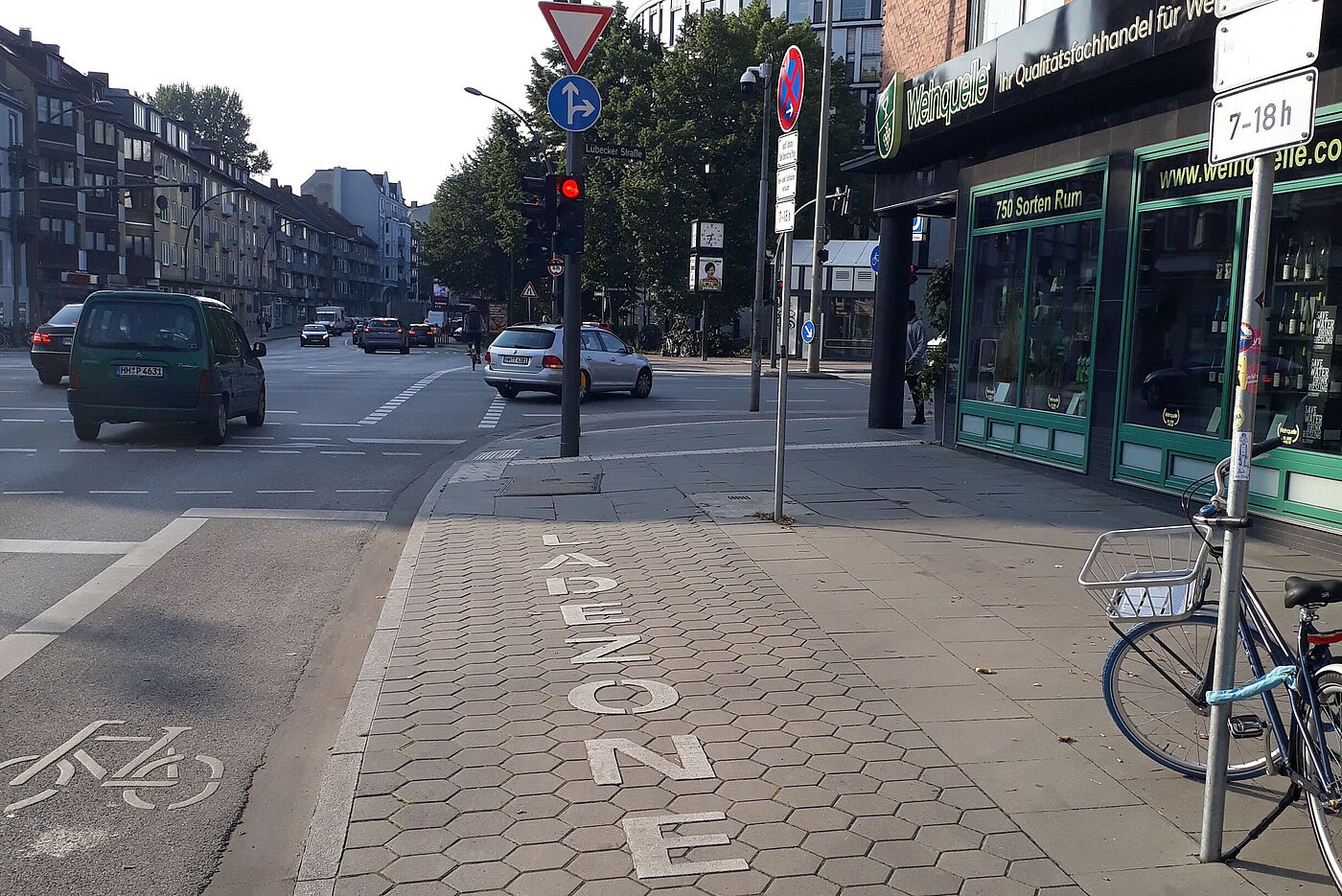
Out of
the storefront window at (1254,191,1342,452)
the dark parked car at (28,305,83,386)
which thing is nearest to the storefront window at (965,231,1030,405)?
the storefront window at (1254,191,1342,452)

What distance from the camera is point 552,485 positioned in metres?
11.9

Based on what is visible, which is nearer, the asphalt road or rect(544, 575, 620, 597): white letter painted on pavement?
the asphalt road

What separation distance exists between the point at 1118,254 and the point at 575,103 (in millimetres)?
5723

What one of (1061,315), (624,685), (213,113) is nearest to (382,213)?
(213,113)

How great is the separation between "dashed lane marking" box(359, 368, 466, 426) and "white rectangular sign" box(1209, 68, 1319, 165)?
16.0 meters

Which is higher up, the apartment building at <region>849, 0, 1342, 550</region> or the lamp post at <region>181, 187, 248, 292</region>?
the lamp post at <region>181, 187, 248, 292</region>

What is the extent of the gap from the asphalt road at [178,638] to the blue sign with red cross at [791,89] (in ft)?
14.4

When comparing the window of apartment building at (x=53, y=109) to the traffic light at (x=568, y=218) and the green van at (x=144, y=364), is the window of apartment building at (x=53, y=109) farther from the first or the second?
the traffic light at (x=568, y=218)

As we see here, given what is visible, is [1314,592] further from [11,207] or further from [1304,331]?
[11,207]

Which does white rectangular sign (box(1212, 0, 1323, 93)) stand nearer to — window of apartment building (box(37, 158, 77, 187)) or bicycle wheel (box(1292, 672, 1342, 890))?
bicycle wheel (box(1292, 672, 1342, 890))

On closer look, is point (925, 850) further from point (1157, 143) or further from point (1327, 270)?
point (1157, 143)

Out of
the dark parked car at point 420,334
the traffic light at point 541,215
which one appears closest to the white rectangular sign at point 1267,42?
the traffic light at point 541,215

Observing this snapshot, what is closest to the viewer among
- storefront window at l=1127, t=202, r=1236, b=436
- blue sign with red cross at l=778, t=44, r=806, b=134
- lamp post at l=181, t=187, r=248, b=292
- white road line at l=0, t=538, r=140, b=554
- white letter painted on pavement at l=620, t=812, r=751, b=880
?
white letter painted on pavement at l=620, t=812, r=751, b=880

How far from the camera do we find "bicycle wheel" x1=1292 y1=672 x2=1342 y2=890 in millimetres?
3475
